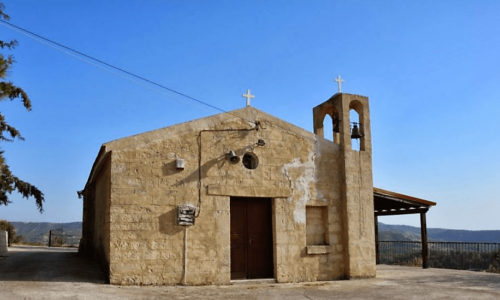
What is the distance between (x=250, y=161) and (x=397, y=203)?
599 cm

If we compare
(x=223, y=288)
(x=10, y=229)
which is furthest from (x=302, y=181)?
(x=10, y=229)

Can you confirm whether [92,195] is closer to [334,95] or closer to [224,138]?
[224,138]

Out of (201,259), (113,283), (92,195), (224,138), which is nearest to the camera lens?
(113,283)

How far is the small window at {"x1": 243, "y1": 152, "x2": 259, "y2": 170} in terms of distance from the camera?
12.0 metres

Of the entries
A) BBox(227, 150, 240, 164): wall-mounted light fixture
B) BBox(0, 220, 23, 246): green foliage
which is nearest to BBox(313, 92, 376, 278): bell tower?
BBox(227, 150, 240, 164): wall-mounted light fixture

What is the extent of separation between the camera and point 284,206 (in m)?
11.9

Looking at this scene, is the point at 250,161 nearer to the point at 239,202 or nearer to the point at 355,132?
the point at 239,202

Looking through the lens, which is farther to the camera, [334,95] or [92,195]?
[92,195]

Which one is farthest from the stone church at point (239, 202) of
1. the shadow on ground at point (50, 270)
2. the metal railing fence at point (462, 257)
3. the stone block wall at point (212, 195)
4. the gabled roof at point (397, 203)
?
the metal railing fence at point (462, 257)

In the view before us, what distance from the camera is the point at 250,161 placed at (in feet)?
39.6

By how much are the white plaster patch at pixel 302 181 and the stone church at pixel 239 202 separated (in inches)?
1.1

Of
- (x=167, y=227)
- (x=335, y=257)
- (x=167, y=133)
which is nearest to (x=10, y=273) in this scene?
(x=167, y=227)

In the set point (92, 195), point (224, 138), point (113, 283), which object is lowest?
point (113, 283)

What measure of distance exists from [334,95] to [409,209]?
17.1ft
